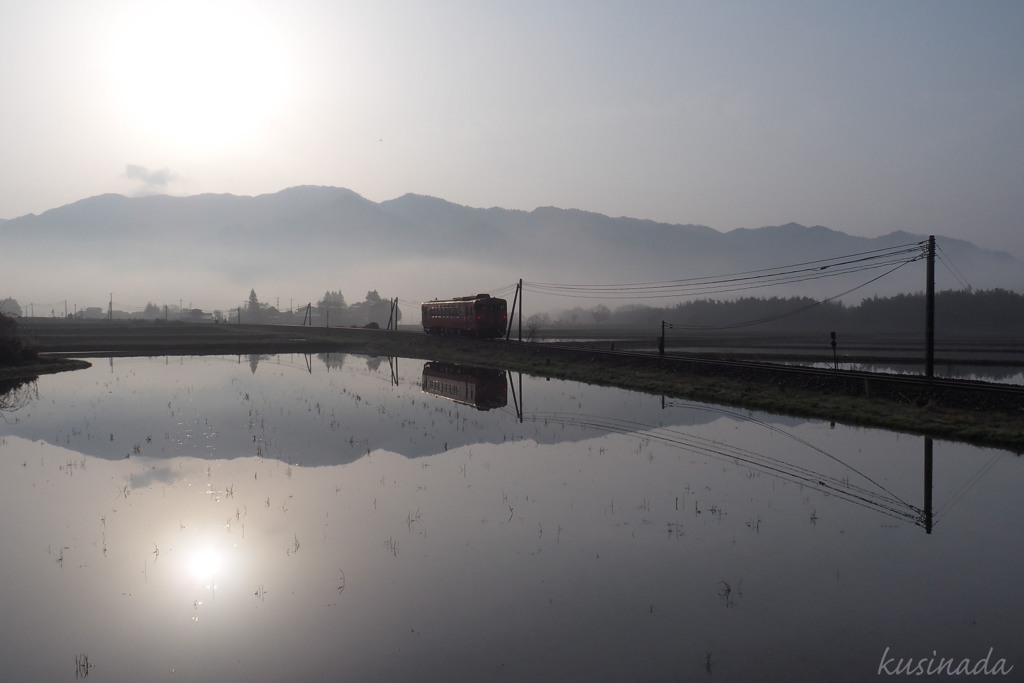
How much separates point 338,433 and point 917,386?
22196 millimetres

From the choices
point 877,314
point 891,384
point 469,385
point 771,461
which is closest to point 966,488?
point 771,461

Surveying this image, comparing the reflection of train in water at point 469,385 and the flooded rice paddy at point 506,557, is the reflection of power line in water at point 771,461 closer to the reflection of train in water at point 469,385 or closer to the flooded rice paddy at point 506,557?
the flooded rice paddy at point 506,557

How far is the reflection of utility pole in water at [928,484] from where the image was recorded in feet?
36.1

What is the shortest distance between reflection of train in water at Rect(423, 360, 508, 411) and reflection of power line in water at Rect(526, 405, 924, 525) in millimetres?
4955

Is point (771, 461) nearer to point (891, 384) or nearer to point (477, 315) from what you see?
point (891, 384)

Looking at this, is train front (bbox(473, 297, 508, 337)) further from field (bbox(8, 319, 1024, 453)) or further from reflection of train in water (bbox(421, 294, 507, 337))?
field (bbox(8, 319, 1024, 453))

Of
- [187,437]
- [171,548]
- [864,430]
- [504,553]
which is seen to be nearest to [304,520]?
[171,548]

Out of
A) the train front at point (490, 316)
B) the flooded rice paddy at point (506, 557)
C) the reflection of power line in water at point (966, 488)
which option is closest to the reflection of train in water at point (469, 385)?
the flooded rice paddy at point (506, 557)

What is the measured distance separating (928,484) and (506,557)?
412 inches

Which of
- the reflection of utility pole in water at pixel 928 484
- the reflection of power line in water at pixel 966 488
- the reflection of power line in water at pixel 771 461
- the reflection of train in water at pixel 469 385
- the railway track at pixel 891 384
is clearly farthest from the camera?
the reflection of train in water at pixel 469 385

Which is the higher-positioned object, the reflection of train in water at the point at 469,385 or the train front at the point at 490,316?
the train front at the point at 490,316

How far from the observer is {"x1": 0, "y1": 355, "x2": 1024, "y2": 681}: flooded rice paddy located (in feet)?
22.1

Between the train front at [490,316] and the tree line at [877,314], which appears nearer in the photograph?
the train front at [490,316]

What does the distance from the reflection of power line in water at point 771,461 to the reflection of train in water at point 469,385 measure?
4955mm
